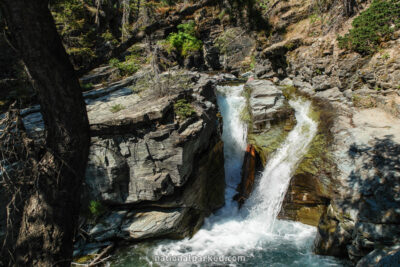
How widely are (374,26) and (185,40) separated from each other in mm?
13746

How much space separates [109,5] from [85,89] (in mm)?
8053

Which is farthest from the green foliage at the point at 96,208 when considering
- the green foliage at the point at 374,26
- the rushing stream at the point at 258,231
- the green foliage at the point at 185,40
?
the green foliage at the point at 185,40

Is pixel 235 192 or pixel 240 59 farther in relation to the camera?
pixel 240 59

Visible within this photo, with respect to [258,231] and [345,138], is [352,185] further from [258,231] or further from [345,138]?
[258,231]

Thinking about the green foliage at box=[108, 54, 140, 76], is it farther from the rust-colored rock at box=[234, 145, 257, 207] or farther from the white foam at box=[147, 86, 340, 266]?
the rust-colored rock at box=[234, 145, 257, 207]

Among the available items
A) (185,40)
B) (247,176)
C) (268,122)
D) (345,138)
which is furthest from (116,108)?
(185,40)

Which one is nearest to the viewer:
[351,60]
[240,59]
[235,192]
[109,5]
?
[235,192]

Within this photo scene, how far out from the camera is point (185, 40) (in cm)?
1980

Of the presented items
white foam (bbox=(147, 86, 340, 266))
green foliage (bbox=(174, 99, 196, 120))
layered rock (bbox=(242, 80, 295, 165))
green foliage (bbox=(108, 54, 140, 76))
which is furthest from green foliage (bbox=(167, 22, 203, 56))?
green foliage (bbox=(174, 99, 196, 120))

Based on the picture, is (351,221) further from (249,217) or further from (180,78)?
(180,78)

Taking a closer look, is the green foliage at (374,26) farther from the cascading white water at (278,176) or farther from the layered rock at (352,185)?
the cascading white water at (278,176)

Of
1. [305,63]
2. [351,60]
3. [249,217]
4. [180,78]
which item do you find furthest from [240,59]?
[249,217]

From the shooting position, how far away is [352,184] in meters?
6.12

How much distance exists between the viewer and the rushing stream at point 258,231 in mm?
6438
